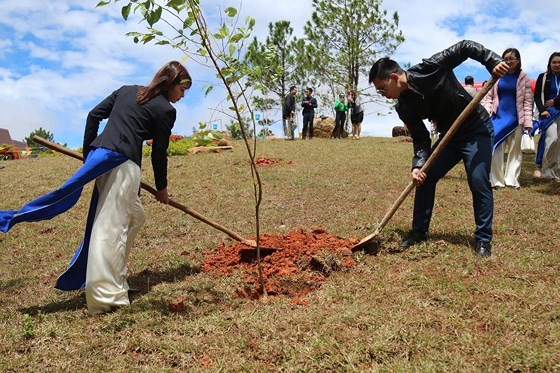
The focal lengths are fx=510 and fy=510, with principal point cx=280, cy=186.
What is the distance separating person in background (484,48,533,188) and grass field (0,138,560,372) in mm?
1171

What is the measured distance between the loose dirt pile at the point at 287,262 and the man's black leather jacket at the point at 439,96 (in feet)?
3.81

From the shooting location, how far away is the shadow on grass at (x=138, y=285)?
13.1 feet

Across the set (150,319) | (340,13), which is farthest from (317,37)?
(150,319)

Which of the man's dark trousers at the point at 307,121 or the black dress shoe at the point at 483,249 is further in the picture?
the man's dark trousers at the point at 307,121

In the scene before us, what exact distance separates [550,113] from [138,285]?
6.58 metres

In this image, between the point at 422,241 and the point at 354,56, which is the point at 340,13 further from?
the point at 422,241

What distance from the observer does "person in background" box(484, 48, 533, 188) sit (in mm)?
7543

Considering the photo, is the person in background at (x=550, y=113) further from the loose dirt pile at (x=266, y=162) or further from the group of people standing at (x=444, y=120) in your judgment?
the loose dirt pile at (x=266, y=162)

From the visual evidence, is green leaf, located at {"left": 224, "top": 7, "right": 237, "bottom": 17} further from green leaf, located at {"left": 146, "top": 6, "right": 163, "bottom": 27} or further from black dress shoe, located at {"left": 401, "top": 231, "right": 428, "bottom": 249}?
black dress shoe, located at {"left": 401, "top": 231, "right": 428, "bottom": 249}

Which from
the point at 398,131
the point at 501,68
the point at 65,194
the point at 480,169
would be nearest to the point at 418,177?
the point at 480,169

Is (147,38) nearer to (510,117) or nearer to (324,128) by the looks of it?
(510,117)

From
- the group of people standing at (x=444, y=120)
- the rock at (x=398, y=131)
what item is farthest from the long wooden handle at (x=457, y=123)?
the rock at (x=398, y=131)

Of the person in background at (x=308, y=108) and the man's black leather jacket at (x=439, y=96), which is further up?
the person in background at (x=308, y=108)

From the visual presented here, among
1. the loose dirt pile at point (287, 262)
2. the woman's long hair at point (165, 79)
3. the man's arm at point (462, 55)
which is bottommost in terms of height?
the loose dirt pile at point (287, 262)
